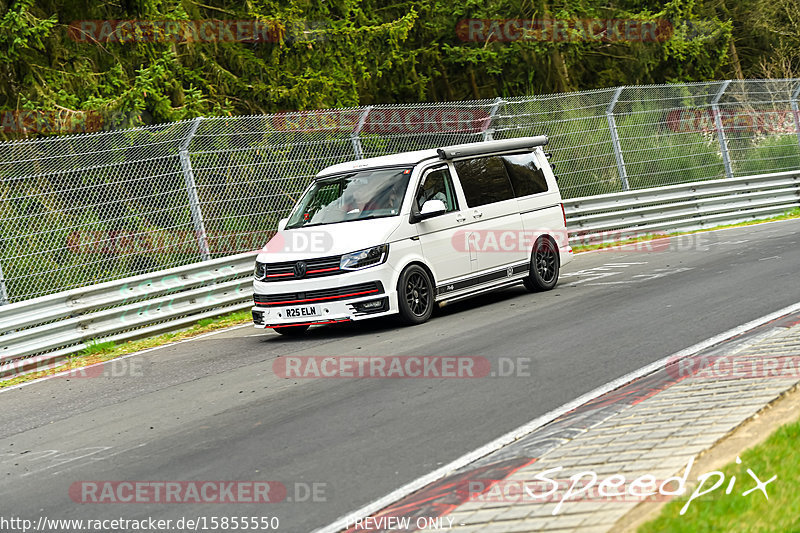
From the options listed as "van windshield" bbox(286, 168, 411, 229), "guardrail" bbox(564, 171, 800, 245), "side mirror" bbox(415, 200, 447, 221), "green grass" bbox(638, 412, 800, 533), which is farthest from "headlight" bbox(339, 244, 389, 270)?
"guardrail" bbox(564, 171, 800, 245)

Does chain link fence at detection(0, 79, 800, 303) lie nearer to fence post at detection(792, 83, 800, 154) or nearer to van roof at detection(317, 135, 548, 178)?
van roof at detection(317, 135, 548, 178)

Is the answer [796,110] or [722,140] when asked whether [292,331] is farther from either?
[796,110]

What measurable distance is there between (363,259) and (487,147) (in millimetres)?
2878

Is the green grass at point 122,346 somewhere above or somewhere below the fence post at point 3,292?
below

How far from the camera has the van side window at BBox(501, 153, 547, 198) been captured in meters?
13.4

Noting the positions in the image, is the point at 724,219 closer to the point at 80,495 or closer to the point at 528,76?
the point at 528,76

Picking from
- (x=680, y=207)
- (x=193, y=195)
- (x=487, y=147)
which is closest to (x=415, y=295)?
(x=487, y=147)

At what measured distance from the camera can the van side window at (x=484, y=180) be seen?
12625 millimetres

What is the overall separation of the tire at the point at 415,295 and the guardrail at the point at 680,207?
823 centimetres

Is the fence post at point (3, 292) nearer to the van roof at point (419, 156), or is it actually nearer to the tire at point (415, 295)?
the van roof at point (419, 156)

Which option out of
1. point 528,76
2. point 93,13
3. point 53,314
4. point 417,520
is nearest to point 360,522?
point 417,520

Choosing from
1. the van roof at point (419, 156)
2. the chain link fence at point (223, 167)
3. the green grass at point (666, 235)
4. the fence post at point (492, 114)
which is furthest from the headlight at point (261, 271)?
the green grass at point (666, 235)

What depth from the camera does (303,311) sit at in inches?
439

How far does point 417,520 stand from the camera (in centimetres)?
496
